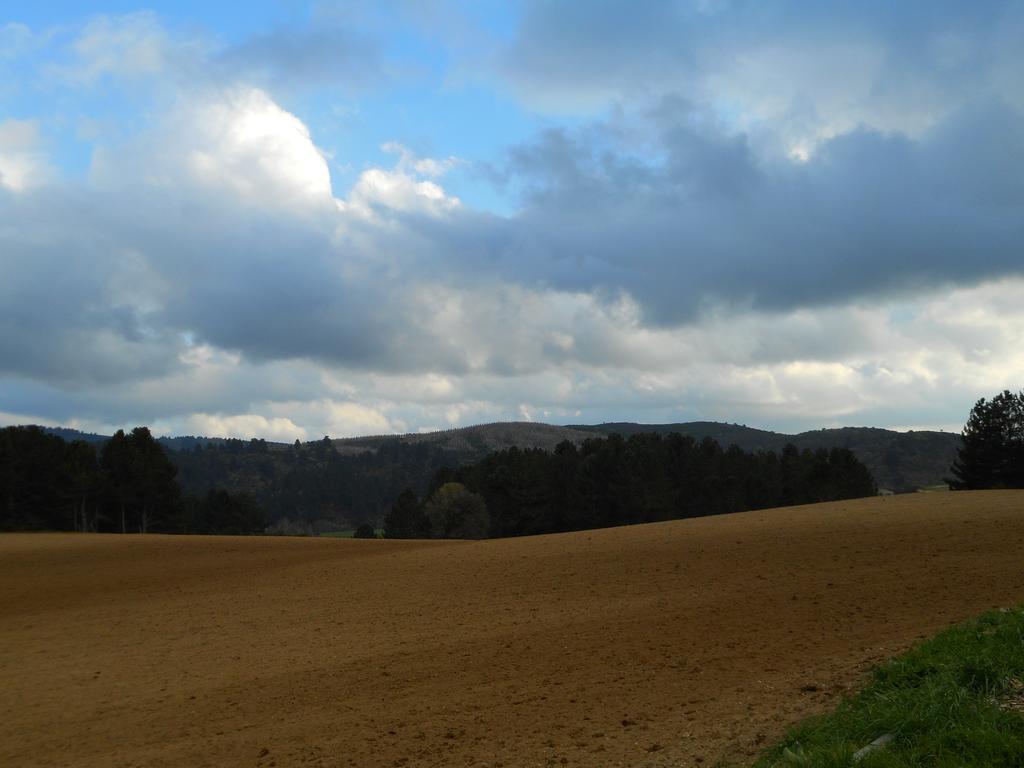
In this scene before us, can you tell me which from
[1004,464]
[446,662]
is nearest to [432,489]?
[1004,464]

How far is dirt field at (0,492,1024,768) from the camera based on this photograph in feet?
32.2

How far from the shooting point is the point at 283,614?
2061 cm

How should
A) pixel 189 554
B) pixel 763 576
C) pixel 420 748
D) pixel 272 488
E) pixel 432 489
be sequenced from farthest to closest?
→ 1. pixel 272 488
2. pixel 432 489
3. pixel 189 554
4. pixel 763 576
5. pixel 420 748

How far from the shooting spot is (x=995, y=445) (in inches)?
2586

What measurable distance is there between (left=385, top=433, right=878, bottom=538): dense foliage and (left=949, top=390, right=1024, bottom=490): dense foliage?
1418 cm

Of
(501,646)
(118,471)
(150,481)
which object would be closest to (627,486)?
(150,481)

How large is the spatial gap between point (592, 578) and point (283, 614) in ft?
27.0

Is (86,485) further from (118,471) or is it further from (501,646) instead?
(501,646)

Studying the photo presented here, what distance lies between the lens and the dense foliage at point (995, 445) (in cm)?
6469

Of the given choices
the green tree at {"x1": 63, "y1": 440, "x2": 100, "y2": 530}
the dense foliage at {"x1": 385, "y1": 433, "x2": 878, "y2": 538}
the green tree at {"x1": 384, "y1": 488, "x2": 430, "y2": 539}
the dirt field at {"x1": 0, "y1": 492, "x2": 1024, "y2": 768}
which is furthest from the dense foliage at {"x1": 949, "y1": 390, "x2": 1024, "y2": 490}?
the green tree at {"x1": 63, "y1": 440, "x2": 100, "y2": 530}

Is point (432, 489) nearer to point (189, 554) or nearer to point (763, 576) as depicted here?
point (189, 554)

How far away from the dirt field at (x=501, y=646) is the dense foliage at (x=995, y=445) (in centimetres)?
4188

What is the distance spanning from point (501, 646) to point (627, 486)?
218 ft

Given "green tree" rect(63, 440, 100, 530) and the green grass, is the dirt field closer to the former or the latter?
the green grass
